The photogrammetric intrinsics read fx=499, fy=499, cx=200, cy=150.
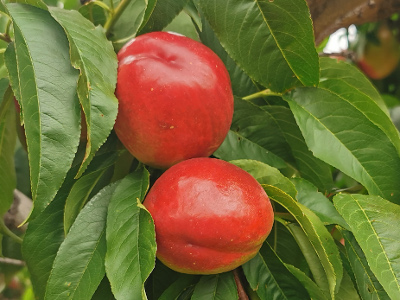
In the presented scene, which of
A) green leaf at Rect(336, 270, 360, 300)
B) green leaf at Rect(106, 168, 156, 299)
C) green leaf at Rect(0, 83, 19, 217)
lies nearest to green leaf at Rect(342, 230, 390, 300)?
green leaf at Rect(336, 270, 360, 300)

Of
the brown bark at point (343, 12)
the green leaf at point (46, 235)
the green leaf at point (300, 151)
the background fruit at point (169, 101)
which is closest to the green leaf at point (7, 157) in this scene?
the green leaf at point (46, 235)

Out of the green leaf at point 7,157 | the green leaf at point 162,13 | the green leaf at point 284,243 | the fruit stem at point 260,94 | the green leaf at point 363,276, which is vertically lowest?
the green leaf at point 7,157

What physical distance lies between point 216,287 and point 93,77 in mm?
247

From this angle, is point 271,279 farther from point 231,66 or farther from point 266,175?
point 231,66

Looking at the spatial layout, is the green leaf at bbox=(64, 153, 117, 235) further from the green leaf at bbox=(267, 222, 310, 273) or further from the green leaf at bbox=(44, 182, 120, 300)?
the green leaf at bbox=(267, 222, 310, 273)

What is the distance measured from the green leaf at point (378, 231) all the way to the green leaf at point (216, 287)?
135 mm

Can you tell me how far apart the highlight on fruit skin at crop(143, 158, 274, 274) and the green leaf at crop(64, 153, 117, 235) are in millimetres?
108

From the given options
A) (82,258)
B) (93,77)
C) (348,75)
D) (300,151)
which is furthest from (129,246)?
(348,75)

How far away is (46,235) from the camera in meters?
0.58

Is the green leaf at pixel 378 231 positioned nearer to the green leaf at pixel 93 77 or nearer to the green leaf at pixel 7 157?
the green leaf at pixel 93 77

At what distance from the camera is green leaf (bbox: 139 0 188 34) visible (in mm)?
600

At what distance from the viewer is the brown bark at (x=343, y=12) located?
0.95 meters

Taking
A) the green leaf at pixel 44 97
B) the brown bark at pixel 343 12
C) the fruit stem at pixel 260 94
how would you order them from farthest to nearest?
1. the brown bark at pixel 343 12
2. the fruit stem at pixel 260 94
3. the green leaf at pixel 44 97

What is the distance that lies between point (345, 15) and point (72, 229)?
757mm
